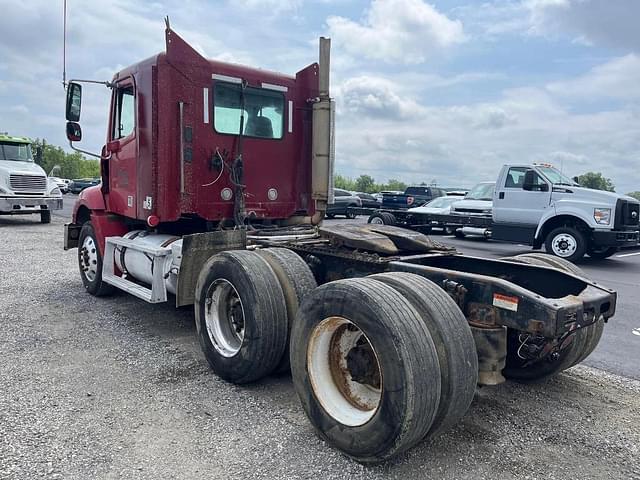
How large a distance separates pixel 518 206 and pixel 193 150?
974cm

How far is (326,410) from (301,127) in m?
3.94

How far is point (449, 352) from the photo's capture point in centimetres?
289

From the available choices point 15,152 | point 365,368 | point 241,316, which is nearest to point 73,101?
point 241,316

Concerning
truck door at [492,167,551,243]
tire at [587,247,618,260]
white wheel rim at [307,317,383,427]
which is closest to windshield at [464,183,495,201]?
truck door at [492,167,551,243]

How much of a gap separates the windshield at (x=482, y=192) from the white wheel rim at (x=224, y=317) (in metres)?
13.9

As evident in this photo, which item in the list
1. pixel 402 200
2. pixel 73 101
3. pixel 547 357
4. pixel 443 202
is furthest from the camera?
pixel 402 200

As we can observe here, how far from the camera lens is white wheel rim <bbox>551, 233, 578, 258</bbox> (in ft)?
40.0

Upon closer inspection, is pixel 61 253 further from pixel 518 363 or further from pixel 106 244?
pixel 518 363

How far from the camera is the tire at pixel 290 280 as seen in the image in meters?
4.14

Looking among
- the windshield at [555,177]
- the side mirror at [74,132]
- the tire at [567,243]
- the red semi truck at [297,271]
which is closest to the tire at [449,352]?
the red semi truck at [297,271]

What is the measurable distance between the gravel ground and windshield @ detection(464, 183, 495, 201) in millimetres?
12768

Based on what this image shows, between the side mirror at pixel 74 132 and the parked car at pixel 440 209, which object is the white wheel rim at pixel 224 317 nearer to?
the side mirror at pixel 74 132

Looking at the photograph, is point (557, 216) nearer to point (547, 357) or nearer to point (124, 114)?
point (547, 357)

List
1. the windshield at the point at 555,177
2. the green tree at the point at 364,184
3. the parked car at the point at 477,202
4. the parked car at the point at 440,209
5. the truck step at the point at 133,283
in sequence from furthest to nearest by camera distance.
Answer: the green tree at the point at 364,184, the parked car at the point at 477,202, the parked car at the point at 440,209, the windshield at the point at 555,177, the truck step at the point at 133,283
